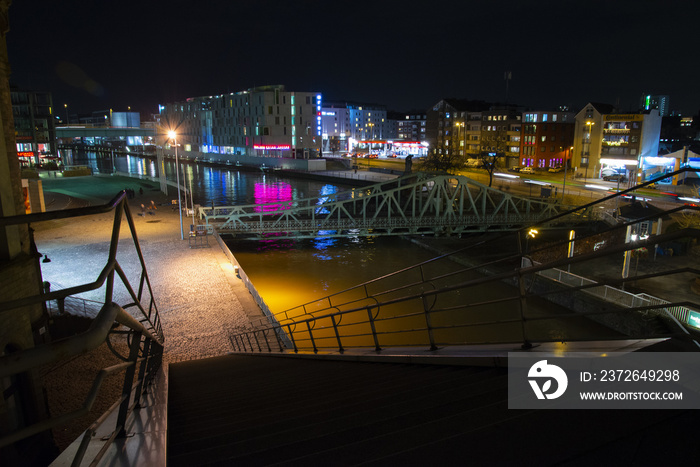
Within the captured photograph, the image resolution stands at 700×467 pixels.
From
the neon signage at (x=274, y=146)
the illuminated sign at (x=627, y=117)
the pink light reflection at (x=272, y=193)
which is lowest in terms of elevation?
the pink light reflection at (x=272, y=193)

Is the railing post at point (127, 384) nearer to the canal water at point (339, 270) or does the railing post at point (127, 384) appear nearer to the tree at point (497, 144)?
the canal water at point (339, 270)

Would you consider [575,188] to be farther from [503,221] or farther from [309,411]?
[309,411]

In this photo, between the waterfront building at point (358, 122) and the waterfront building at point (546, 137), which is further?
the waterfront building at point (358, 122)

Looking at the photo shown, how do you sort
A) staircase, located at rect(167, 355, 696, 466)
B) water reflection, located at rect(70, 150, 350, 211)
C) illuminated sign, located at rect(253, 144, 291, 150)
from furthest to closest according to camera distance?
illuminated sign, located at rect(253, 144, 291, 150)
water reflection, located at rect(70, 150, 350, 211)
staircase, located at rect(167, 355, 696, 466)

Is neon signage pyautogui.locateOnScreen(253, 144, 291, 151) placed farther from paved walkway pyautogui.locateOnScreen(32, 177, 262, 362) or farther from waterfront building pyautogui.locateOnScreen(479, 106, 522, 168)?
paved walkway pyautogui.locateOnScreen(32, 177, 262, 362)

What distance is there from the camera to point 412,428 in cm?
253

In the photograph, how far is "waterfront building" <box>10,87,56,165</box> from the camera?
236 ft

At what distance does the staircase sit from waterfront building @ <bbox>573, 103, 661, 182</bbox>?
53473 millimetres

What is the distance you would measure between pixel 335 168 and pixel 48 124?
164 ft

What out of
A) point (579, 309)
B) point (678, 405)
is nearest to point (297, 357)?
point (678, 405)

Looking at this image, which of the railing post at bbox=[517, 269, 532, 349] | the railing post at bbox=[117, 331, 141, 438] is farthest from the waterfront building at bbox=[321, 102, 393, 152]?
the railing post at bbox=[117, 331, 141, 438]

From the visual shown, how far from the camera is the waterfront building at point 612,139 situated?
165 ft

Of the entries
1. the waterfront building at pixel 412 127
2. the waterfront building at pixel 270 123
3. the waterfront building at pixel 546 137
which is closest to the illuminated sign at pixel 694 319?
the waterfront building at pixel 546 137

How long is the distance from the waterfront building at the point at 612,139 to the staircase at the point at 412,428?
53473 mm
